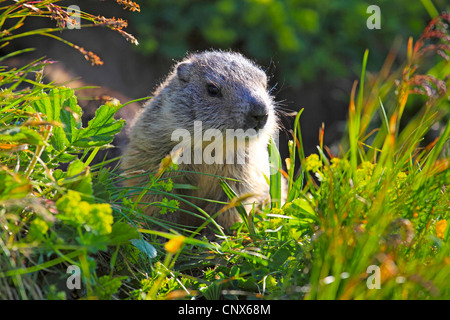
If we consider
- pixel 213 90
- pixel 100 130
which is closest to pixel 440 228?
pixel 100 130

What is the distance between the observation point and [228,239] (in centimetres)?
291

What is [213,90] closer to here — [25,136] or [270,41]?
[25,136]

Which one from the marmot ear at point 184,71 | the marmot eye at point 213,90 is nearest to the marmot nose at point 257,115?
the marmot eye at point 213,90

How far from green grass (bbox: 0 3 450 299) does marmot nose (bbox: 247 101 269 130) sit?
1.98ft

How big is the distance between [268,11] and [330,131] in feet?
6.45

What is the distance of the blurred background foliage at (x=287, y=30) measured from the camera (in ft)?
21.6

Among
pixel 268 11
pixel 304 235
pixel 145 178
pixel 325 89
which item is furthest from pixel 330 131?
pixel 304 235

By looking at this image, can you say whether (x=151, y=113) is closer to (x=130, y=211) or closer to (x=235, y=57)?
(x=235, y=57)

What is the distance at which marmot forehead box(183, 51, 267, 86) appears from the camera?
3865 millimetres

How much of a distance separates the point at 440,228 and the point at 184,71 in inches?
91.3

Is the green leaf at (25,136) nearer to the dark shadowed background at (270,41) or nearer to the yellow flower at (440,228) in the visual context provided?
the yellow flower at (440,228)

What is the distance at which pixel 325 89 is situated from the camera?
7.60 m

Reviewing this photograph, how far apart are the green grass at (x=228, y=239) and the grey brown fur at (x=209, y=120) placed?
75cm

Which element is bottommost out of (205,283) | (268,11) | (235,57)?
(205,283)
